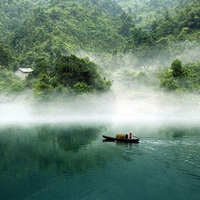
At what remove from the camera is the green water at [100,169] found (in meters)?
18.8

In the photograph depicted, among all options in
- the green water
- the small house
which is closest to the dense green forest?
the small house

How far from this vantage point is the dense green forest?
7506 cm

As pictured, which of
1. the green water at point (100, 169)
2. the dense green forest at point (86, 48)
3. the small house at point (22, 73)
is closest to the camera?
the green water at point (100, 169)

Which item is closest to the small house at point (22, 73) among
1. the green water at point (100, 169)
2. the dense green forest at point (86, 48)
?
the dense green forest at point (86, 48)

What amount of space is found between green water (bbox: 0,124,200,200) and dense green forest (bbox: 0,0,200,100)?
40.4 m

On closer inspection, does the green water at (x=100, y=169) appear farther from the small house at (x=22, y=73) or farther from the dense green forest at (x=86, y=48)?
the small house at (x=22, y=73)

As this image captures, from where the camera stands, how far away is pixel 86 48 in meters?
120

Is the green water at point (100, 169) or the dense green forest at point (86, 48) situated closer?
the green water at point (100, 169)

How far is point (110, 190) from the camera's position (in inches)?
758

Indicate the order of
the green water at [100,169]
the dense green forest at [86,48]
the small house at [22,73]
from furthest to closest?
the small house at [22,73] < the dense green forest at [86,48] < the green water at [100,169]

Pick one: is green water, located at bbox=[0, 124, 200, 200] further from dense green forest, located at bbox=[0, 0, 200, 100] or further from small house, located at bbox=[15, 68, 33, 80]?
small house, located at bbox=[15, 68, 33, 80]

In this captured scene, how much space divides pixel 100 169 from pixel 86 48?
4004 inches

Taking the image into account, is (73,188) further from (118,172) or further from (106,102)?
(106,102)

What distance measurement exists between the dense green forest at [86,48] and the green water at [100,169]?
4038 cm
